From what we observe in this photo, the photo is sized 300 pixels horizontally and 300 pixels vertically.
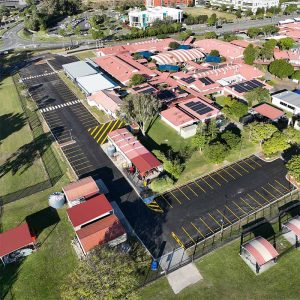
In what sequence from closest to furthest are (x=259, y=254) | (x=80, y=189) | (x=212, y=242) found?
1. (x=259, y=254)
2. (x=212, y=242)
3. (x=80, y=189)

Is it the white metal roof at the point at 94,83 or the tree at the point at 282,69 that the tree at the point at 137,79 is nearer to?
the white metal roof at the point at 94,83

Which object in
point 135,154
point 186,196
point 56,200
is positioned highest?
point 135,154

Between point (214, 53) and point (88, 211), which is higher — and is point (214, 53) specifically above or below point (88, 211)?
above

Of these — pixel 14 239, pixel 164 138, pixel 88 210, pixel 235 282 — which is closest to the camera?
pixel 235 282

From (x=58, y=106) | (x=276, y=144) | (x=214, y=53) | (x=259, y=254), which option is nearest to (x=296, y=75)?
(x=214, y=53)

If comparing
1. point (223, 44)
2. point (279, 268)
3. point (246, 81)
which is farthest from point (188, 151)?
point (223, 44)

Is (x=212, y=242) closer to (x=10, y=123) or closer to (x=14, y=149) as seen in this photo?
(x=14, y=149)

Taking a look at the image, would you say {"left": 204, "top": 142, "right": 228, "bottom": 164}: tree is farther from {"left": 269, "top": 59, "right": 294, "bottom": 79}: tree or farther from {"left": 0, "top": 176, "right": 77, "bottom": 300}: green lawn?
{"left": 269, "top": 59, "right": 294, "bottom": 79}: tree

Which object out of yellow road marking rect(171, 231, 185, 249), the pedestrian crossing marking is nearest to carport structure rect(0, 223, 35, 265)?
yellow road marking rect(171, 231, 185, 249)
